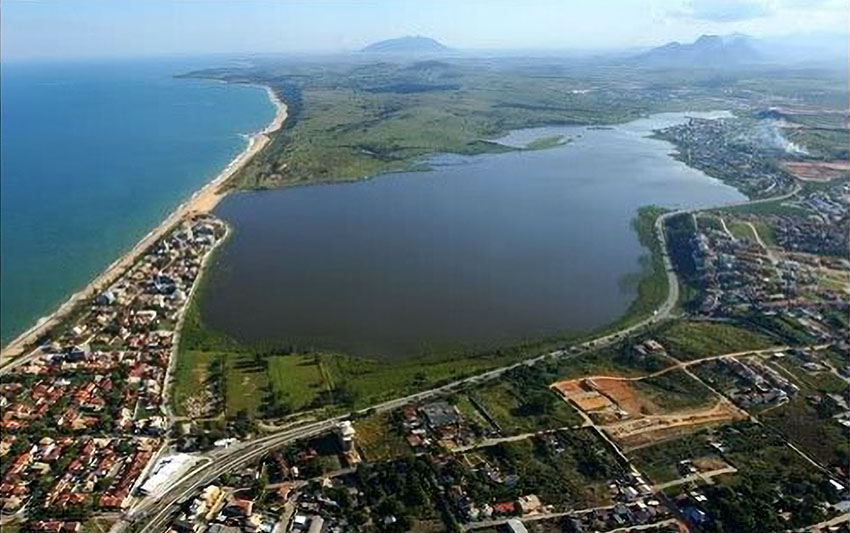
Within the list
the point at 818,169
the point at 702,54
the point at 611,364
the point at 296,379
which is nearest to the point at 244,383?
the point at 296,379


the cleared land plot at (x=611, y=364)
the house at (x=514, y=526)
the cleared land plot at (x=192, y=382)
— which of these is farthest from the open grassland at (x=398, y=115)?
the house at (x=514, y=526)

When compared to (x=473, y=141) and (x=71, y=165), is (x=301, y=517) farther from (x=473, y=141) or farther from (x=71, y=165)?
(x=473, y=141)

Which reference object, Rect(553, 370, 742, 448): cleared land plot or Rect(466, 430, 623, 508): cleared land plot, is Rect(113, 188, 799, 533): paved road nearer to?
Rect(553, 370, 742, 448): cleared land plot

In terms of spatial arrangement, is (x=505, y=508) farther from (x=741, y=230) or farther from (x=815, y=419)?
(x=741, y=230)

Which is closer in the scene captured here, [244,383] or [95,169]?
[244,383]

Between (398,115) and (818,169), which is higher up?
(398,115)

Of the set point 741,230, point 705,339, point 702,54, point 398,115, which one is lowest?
point 705,339
